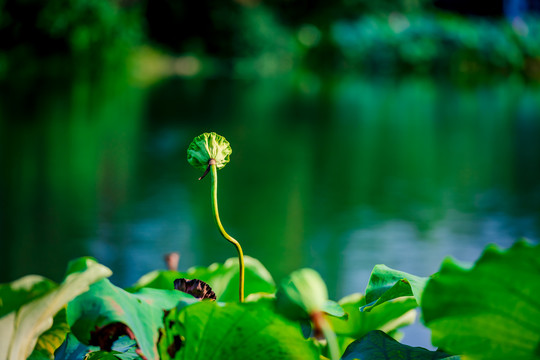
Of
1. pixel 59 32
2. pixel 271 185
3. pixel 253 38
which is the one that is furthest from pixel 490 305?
pixel 253 38

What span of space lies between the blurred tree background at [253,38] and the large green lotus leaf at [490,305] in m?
11.0

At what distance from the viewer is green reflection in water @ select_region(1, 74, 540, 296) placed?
2676 millimetres

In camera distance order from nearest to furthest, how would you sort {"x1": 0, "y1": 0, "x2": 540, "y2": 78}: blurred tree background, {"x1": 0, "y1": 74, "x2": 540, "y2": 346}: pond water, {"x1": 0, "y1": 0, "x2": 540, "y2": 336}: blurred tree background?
{"x1": 0, "y1": 74, "x2": 540, "y2": 346}: pond water → {"x1": 0, "y1": 0, "x2": 540, "y2": 336}: blurred tree background → {"x1": 0, "y1": 0, "x2": 540, "y2": 78}: blurred tree background

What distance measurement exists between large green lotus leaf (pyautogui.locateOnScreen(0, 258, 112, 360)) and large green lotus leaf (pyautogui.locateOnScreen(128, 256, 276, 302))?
137 millimetres

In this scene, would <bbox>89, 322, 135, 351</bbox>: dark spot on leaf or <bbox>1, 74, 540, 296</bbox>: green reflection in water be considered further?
<bbox>1, 74, 540, 296</bbox>: green reflection in water

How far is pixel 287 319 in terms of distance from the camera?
297mm

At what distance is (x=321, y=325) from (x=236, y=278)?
0.19 meters

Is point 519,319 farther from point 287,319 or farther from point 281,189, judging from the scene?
point 281,189

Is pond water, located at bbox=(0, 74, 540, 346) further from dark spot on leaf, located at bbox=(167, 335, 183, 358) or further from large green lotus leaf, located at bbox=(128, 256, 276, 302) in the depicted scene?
dark spot on leaf, located at bbox=(167, 335, 183, 358)

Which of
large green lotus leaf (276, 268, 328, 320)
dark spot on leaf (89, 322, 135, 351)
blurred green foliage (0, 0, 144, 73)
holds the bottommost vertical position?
dark spot on leaf (89, 322, 135, 351)

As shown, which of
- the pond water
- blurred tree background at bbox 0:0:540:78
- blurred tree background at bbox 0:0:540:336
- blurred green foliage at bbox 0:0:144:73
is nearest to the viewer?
the pond water

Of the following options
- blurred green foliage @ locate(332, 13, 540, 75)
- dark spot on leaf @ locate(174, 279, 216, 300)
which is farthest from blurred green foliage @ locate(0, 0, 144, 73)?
dark spot on leaf @ locate(174, 279, 216, 300)

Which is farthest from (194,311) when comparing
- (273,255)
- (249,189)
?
(249,189)

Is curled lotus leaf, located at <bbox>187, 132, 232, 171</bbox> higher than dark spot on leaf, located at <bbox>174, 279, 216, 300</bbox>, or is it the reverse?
curled lotus leaf, located at <bbox>187, 132, 232, 171</bbox>
